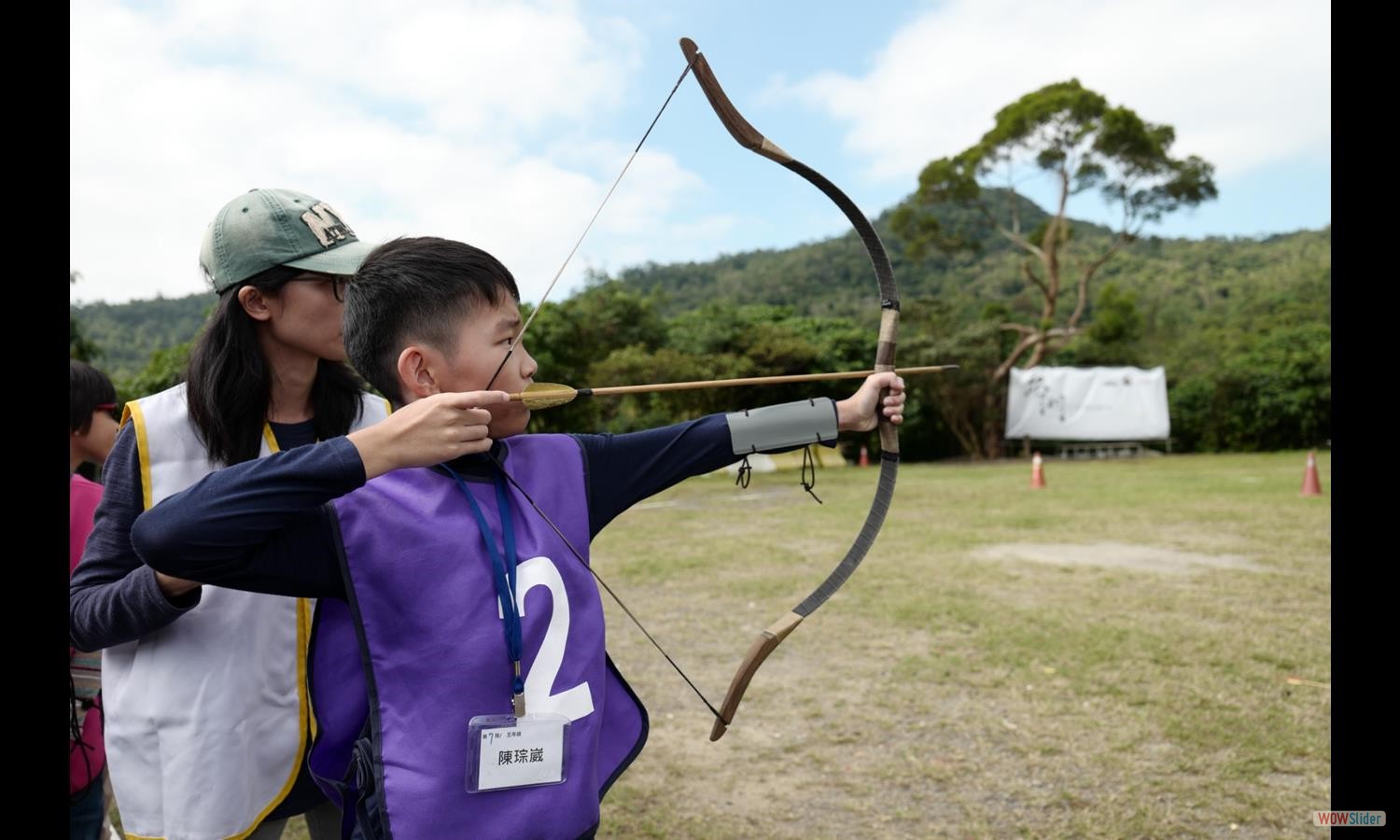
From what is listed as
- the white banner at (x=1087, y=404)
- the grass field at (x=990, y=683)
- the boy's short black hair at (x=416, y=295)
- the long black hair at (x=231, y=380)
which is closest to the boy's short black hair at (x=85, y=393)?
the long black hair at (x=231, y=380)

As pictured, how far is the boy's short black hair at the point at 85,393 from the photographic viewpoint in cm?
217

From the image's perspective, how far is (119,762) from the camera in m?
1.32

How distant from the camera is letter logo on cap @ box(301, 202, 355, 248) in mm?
1435

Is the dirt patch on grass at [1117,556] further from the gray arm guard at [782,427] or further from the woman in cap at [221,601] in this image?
the woman in cap at [221,601]

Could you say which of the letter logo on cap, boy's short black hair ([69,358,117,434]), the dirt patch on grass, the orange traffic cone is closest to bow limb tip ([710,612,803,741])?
the letter logo on cap

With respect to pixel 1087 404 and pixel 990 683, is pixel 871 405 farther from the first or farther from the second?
pixel 1087 404

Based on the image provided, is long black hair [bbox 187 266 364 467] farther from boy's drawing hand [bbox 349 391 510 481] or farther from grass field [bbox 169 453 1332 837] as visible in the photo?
grass field [bbox 169 453 1332 837]

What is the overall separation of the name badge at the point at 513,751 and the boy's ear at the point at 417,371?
0.43 m

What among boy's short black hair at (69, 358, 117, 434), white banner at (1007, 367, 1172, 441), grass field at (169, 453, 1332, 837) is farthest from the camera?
white banner at (1007, 367, 1172, 441)

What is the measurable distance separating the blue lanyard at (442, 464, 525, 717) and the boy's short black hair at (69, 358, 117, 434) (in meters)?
1.43

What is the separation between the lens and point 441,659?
1.16 meters

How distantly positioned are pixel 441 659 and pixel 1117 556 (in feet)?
22.0
